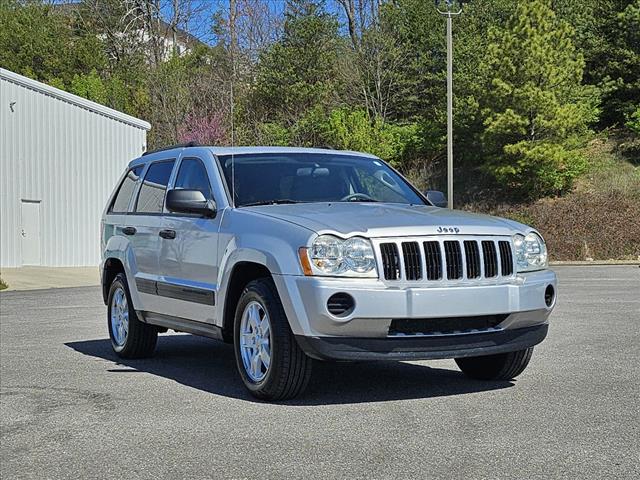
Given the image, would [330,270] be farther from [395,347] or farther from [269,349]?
[269,349]

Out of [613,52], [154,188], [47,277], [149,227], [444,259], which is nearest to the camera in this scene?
[444,259]

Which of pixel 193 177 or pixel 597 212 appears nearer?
pixel 193 177

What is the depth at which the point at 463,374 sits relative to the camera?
27.2 ft

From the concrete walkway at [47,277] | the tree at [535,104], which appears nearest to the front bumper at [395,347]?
the concrete walkway at [47,277]

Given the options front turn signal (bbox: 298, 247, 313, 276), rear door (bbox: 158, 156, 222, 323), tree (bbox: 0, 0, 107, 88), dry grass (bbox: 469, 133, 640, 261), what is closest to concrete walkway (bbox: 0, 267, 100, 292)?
dry grass (bbox: 469, 133, 640, 261)

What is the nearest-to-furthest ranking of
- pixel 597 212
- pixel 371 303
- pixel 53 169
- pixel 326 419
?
pixel 326 419
pixel 371 303
pixel 53 169
pixel 597 212

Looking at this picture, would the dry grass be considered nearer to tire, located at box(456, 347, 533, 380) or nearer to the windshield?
the windshield

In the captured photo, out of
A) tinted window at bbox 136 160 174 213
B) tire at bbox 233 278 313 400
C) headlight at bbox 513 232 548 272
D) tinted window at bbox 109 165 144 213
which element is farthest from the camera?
tinted window at bbox 109 165 144 213

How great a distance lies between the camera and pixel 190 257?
816 cm

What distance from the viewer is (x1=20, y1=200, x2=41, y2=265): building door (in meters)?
32.5

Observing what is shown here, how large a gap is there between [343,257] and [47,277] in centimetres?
2238

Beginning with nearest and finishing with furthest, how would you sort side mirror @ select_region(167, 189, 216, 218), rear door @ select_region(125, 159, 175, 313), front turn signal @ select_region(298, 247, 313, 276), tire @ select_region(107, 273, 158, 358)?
front turn signal @ select_region(298, 247, 313, 276)
side mirror @ select_region(167, 189, 216, 218)
rear door @ select_region(125, 159, 175, 313)
tire @ select_region(107, 273, 158, 358)

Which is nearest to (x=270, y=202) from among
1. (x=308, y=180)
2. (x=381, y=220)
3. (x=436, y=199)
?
(x=308, y=180)

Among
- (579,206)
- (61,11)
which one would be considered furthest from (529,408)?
(61,11)
